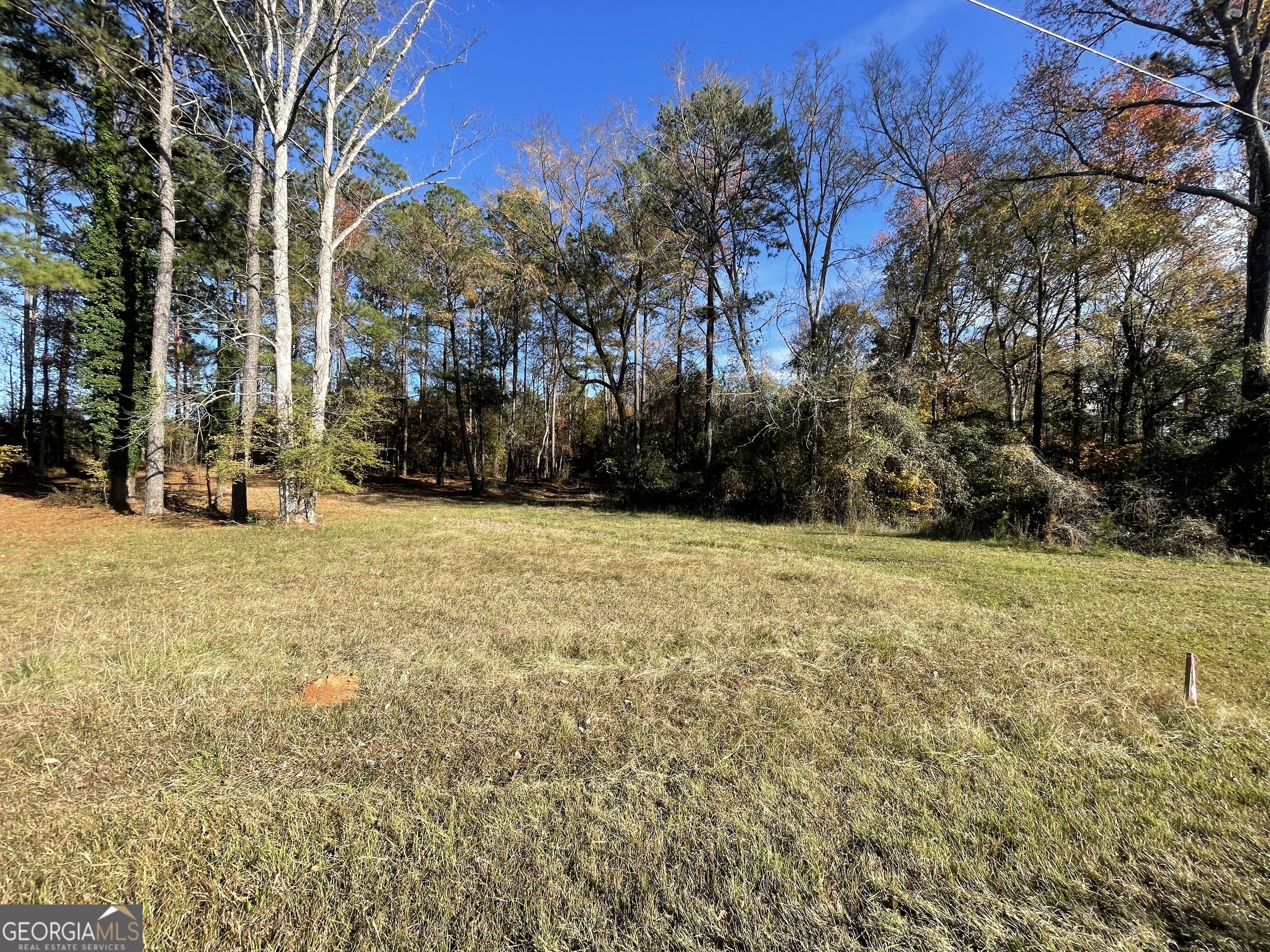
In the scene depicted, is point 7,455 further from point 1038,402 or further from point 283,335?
point 1038,402

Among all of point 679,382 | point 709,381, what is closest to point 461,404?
point 679,382

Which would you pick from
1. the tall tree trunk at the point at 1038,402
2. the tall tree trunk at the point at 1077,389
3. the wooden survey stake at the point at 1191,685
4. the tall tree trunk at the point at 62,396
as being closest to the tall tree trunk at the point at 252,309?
the wooden survey stake at the point at 1191,685

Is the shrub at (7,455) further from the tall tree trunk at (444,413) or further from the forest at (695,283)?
the tall tree trunk at (444,413)

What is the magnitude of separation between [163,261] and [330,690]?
13.0 m

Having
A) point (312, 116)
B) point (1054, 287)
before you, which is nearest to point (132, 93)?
point (312, 116)

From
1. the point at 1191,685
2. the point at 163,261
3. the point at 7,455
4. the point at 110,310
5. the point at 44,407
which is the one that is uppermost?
the point at 163,261

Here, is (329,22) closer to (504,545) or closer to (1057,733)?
(504,545)

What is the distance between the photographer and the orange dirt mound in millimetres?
3057

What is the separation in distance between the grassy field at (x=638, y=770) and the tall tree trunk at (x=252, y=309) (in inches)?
215

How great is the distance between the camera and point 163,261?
34.9ft

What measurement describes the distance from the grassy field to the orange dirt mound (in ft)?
0.34

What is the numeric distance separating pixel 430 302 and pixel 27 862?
2152 centimetres

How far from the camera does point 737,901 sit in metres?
1.73

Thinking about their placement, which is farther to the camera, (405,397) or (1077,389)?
(405,397)
